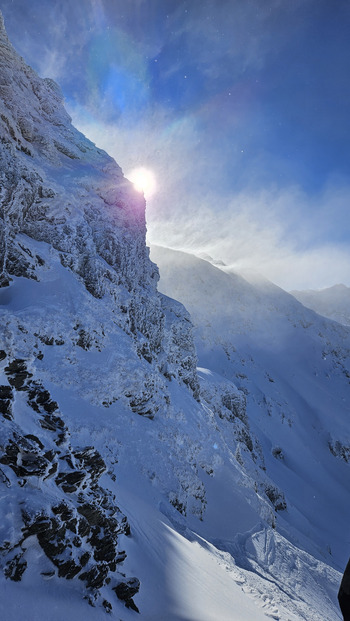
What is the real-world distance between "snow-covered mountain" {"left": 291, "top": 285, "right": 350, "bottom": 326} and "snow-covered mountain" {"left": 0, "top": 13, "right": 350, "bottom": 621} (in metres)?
131

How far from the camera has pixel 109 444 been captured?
57.8 ft

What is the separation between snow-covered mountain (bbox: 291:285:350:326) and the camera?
16705 centimetres

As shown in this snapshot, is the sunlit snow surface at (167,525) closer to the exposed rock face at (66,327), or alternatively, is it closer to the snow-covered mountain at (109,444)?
the snow-covered mountain at (109,444)

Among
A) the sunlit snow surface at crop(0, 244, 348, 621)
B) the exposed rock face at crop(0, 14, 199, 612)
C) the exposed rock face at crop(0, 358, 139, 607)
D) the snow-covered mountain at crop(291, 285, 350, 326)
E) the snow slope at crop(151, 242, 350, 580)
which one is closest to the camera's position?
the exposed rock face at crop(0, 358, 139, 607)

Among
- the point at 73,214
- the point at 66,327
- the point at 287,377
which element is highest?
the point at 73,214

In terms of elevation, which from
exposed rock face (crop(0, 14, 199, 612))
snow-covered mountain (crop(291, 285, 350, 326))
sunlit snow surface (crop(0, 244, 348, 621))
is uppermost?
snow-covered mountain (crop(291, 285, 350, 326))

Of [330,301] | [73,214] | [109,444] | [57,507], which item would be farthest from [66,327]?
[330,301]

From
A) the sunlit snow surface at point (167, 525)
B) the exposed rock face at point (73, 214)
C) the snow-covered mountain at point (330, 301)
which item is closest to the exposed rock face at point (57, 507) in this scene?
the sunlit snow surface at point (167, 525)

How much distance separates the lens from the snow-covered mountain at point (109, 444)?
7203mm

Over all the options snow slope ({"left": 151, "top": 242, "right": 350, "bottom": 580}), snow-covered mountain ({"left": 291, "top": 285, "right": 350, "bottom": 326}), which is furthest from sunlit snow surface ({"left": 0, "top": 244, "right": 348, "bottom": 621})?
snow-covered mountain ({"left": 291, "top": 285, "right": 350, "bottom": 326})

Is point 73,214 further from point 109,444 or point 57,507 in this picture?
point 57,507

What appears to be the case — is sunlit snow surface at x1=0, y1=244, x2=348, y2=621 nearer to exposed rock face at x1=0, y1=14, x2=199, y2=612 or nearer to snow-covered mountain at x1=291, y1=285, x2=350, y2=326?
exposed rock face at x1=0, y1=14, x2=199, y2=612

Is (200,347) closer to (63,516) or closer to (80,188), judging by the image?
(80,188)

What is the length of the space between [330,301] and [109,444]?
191m
